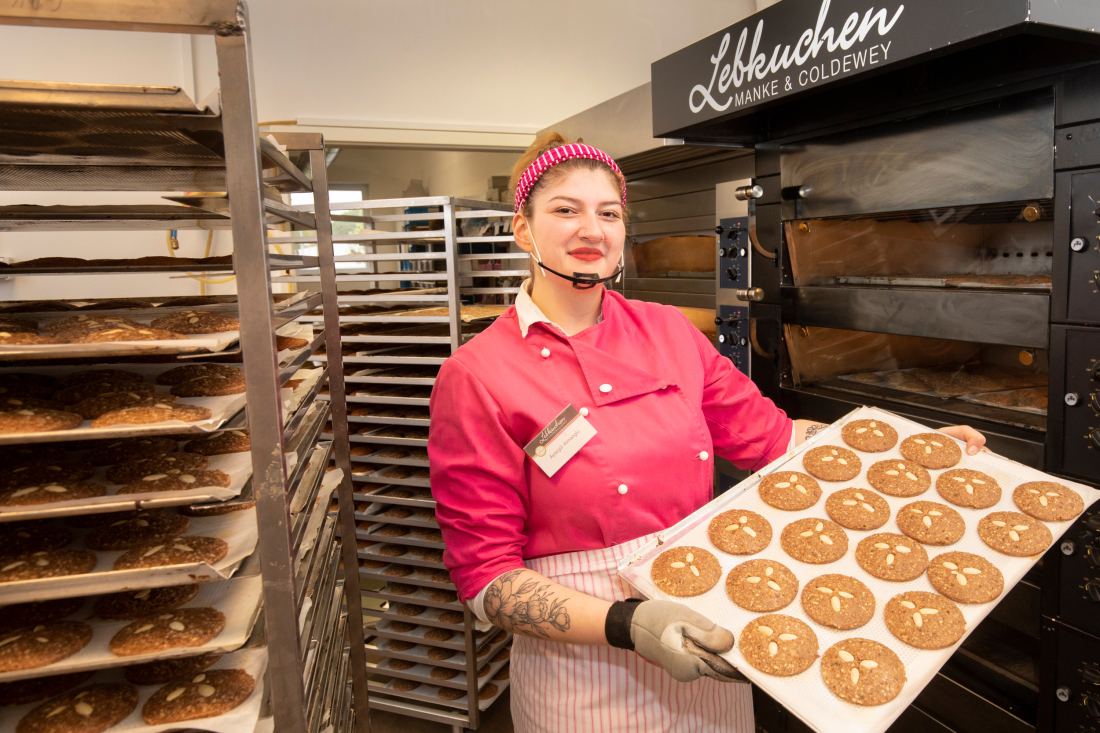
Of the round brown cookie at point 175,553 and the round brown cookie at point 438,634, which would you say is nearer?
the round brown cookie at point 175,553

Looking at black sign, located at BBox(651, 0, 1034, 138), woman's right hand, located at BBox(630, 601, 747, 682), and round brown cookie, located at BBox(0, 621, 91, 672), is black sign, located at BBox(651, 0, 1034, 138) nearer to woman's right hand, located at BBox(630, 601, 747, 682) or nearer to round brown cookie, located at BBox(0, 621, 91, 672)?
woman's right hand, located at BBox(630, 601, 747, 682)

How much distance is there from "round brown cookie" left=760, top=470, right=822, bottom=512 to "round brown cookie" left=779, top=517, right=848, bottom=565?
0.16 ft

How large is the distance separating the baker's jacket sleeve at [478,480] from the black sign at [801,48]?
1138mm

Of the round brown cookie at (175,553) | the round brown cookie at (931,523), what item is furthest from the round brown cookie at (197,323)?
the round brown cookie at (931,523)

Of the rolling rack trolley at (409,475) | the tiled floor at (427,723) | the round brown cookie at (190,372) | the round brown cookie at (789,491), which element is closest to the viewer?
the round brown cookie at (190,372)

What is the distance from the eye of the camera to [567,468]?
1328 mm

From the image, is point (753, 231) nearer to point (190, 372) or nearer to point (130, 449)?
point (190, 372)

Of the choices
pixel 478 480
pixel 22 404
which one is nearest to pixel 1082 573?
pixel 478 480

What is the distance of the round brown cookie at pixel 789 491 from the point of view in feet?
4.77

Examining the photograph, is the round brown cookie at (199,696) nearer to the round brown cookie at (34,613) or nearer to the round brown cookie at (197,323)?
the round brown cookie at (34,613)

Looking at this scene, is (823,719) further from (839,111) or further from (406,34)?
(406,34)

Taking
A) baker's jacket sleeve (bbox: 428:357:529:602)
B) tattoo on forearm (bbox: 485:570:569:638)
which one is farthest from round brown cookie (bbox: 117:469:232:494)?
tattoo on forearm (bbox: 485:570:569:638)

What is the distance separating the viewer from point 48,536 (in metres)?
1.03

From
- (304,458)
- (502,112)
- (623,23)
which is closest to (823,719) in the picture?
(304,458)
